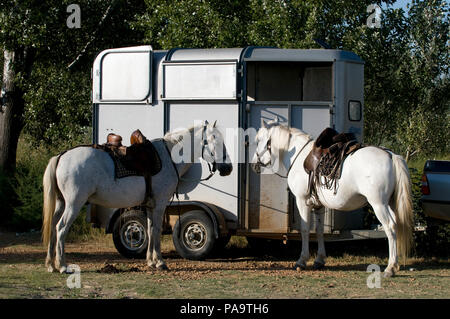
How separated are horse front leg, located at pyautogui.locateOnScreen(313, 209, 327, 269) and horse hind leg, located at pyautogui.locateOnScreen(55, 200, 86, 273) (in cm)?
348

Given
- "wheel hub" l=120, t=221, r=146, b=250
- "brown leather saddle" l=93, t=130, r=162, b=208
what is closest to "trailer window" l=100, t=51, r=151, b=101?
"brown leather saddle" l=93, t=130, r=162, b=208

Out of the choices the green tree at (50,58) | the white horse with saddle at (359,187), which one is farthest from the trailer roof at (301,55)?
the green tree at (50,58)

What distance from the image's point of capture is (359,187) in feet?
30.3

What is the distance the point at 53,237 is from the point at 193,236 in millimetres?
2349

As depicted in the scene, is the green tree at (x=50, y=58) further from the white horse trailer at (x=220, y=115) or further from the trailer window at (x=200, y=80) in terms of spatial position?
the trailer window at (x=200, y=80)

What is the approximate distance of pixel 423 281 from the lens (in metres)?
8.86

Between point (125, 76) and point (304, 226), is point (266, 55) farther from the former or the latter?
point (304, 226)

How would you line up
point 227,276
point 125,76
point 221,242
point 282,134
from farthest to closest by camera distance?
point 221,242
point 125,76
point 282,134
point 227,276

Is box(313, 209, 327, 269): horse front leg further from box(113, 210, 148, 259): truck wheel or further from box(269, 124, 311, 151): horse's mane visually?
box(113, 210, 148, 259): truck wheel

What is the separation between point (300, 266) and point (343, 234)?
1052 mm

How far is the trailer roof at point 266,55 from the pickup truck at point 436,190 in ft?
6.72

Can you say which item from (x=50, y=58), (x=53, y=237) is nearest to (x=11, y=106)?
(x=50, y=58)

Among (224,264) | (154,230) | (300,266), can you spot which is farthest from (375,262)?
(154,230)
